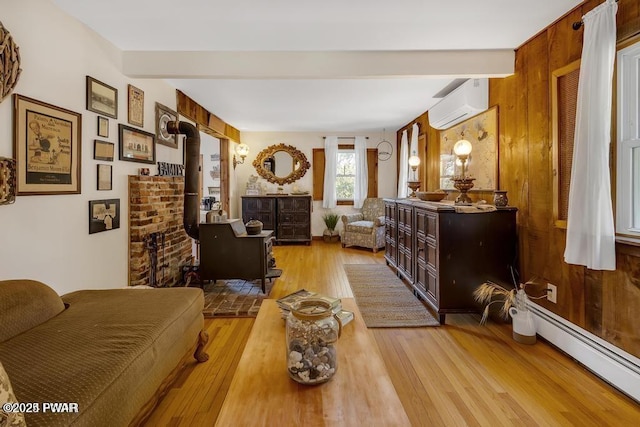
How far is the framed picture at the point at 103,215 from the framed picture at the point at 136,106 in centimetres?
80

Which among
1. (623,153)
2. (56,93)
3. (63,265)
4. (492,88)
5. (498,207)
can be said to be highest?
(492,88)

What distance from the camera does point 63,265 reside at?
2232 millimetres

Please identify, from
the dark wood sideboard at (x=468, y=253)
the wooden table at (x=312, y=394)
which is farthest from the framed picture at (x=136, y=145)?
the dark wood sideboard at (x=468, y=253)

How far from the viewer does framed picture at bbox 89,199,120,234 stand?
252 centimetres

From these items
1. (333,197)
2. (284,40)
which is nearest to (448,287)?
(284,40)

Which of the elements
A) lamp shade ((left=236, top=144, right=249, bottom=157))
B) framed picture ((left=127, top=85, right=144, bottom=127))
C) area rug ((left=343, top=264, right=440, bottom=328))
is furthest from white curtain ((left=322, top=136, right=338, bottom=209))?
framed picture ((left=127, top=85, right=144, bottom=127))

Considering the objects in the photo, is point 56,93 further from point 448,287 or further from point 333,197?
point 333,197

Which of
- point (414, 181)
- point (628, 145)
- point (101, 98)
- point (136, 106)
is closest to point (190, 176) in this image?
point (136, 106)

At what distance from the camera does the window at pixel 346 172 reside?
22.7ft

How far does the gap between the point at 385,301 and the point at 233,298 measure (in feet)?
5.17

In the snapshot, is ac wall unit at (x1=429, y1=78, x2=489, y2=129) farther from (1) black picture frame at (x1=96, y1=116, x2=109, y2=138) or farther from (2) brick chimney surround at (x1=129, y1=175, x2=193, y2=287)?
(1) black picture frame at (x1=96, y1=116, x2=109, y2=138)

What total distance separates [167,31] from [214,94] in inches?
65.4

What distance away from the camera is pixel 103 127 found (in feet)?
8.60

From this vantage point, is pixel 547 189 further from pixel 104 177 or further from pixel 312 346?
pixel 104 177
